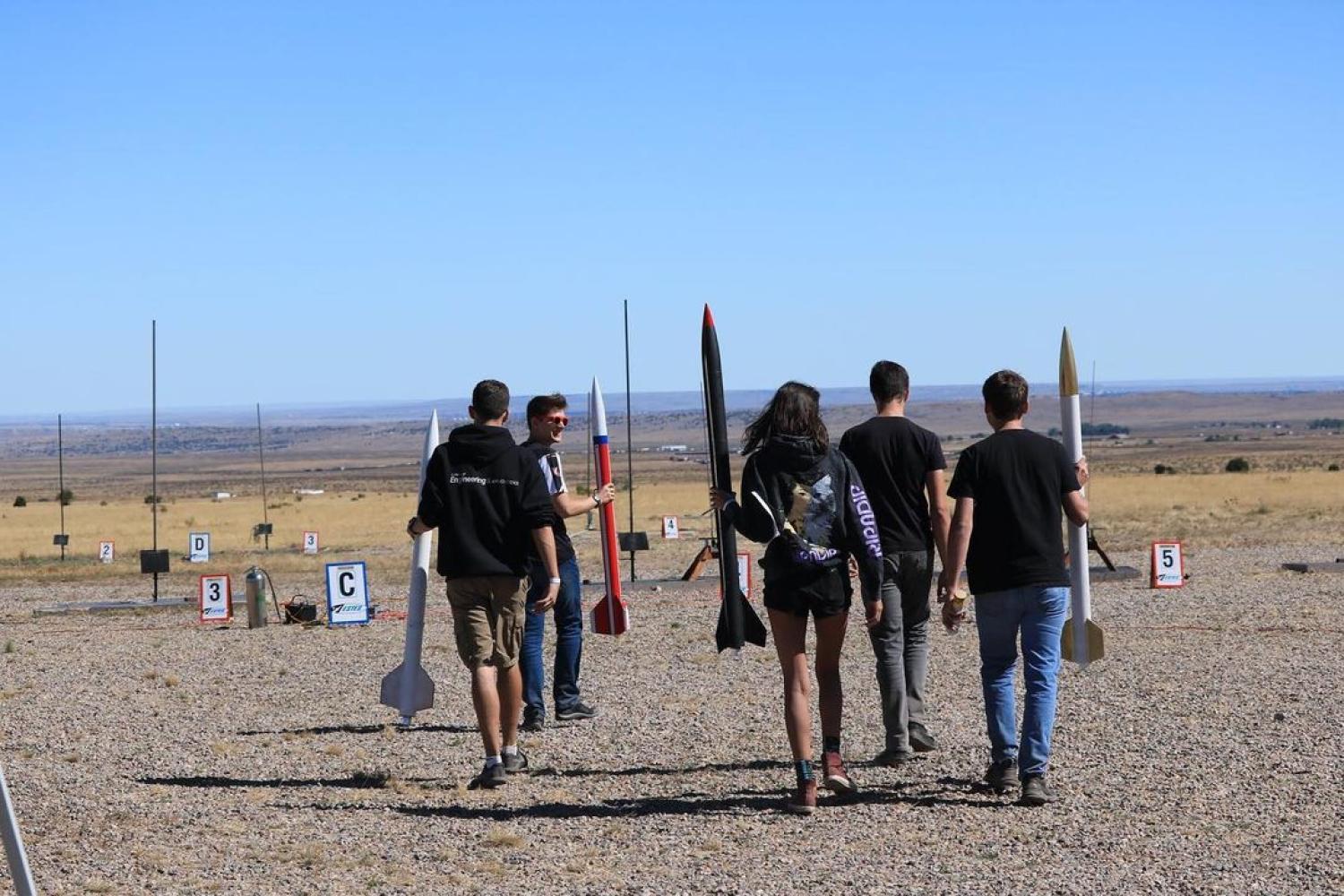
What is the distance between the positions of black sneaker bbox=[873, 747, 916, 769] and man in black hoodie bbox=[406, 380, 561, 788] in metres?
1.86

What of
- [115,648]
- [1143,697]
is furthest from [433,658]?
[1143,697]

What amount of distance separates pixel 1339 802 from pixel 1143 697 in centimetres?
318

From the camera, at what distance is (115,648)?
15.8m

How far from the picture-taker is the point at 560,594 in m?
10.0

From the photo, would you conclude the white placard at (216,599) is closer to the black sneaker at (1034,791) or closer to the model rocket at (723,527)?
the model rocket at (723,527)

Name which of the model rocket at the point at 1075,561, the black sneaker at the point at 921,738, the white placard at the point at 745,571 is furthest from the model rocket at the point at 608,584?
the white placard at the point at 745,571

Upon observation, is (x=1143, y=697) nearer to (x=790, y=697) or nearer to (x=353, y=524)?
(x=790, y=697)

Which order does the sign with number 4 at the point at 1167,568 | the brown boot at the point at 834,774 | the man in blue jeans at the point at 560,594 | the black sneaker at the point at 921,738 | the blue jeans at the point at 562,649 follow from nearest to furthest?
the brown boot at the point at 834,774 < the black sneaker at the point at 921,738 < the man in blue jeans at the point at 560,594 < the blue jeans at the point at 562,649 < the sign with number 4 at the point at 1167,568

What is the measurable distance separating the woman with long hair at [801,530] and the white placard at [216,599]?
38.6 ft

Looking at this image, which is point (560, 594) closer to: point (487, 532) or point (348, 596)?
point (487, 532)

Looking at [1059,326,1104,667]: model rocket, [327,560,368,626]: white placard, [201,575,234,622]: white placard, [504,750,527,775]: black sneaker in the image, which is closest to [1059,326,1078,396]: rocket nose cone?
[1059,326,1104,667]: model rocket

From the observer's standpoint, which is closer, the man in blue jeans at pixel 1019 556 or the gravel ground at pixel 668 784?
the gravel ground at pixel 668 784

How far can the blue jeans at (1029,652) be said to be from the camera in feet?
24.8

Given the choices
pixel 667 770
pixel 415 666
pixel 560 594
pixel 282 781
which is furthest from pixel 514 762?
pixel 415 666
